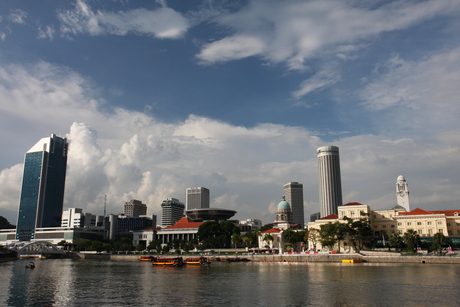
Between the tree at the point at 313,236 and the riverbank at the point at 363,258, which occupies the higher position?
the tree at the point at 313,236

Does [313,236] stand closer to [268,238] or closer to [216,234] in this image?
[268,238]

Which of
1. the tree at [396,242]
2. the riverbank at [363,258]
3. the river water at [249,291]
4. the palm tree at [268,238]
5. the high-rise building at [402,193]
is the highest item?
the high-rise building at [402,193]

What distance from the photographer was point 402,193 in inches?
7249

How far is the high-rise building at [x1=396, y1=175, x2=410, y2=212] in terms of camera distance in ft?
601

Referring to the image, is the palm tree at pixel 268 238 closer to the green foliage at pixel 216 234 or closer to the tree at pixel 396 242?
the green foliage at pixel 216 234

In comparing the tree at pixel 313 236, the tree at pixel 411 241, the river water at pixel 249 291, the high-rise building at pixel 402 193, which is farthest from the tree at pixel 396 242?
the high-rise building at pixel 402 193

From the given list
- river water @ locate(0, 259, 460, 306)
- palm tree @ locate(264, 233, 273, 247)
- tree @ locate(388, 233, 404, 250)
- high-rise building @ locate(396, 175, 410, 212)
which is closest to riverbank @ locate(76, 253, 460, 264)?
tree @ locate(388, 233, 404, 250)

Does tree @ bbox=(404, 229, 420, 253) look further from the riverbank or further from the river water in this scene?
the river water

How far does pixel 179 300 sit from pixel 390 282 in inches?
1276

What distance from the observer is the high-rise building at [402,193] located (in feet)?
601

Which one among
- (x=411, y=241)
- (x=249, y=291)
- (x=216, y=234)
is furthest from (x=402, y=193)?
(x=249, y=291)

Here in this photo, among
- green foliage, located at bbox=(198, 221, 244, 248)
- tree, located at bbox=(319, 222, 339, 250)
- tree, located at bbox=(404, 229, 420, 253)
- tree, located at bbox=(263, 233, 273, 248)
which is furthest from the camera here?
green foliage, located at bbox=(198, 221, 244, 248)

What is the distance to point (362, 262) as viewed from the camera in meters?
106

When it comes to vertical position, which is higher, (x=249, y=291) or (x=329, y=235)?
(x=329, y=235)
